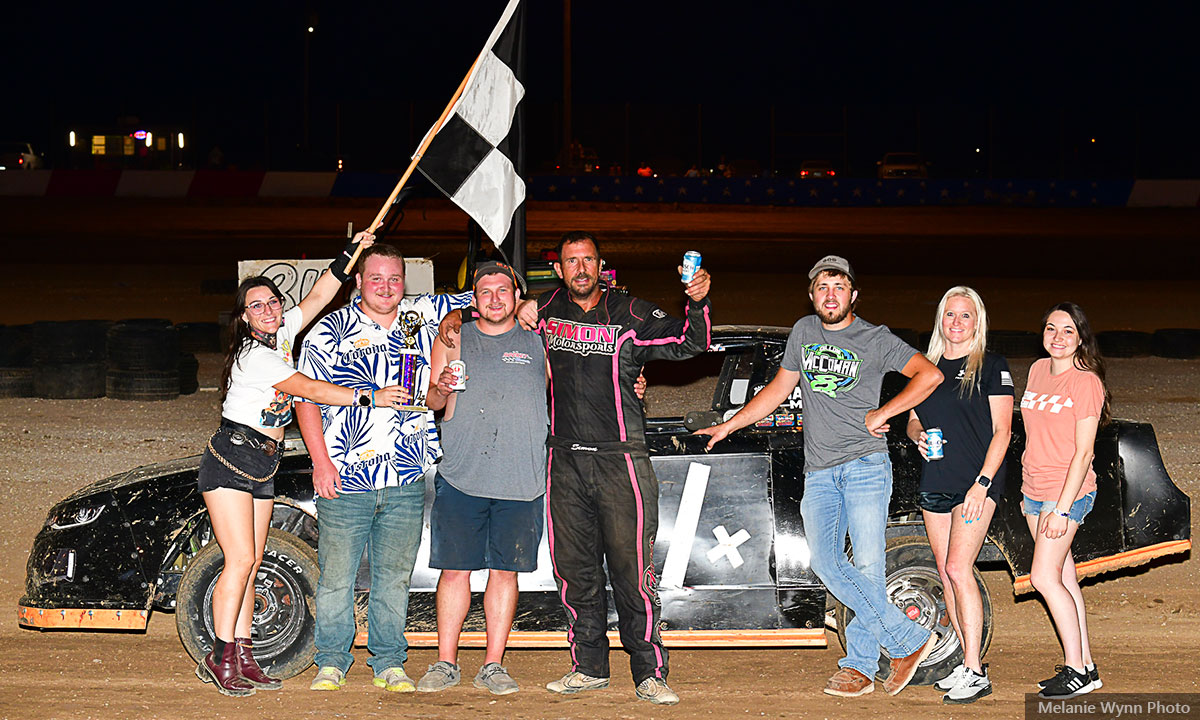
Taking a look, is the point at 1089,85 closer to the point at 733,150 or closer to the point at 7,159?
the point at 733,150

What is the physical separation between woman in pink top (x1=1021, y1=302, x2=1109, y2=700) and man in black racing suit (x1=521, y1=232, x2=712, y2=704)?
1406 millimetres

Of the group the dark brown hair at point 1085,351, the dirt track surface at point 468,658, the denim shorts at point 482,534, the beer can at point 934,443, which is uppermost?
the dark brown hair at point 1085,351

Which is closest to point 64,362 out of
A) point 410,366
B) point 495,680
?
point 410,366

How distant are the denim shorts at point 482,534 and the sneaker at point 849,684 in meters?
1.31

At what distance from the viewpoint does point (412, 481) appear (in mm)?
4922

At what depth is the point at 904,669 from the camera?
4.96 meters

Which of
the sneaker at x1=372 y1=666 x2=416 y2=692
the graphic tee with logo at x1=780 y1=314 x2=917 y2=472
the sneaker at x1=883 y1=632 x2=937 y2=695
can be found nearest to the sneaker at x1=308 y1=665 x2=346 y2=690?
the sneaker at x1=372 y1=666 x2=416 y2=692

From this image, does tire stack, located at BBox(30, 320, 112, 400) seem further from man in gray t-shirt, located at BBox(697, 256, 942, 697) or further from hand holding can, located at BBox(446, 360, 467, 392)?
man in gray t-shirt, located at BBox(697, 256, 942, 697)

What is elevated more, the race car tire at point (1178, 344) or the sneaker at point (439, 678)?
the race car tire at point (1178, 344)

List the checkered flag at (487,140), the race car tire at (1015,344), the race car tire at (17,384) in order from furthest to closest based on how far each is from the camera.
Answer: the race car tire at (1015,344) < the race car tire at (17,384) < the checkered flag at (487,140)

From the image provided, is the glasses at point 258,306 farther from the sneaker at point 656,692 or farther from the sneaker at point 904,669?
the sneaker at point 904,669

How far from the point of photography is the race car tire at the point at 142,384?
35.6ft

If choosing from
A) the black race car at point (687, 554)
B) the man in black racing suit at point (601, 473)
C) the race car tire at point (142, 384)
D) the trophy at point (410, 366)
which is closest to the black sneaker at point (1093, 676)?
the black race car at point (687, 554)

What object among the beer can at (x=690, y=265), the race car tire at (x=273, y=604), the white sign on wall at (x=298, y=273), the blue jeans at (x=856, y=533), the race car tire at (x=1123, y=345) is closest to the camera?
the beer can at (x=690, y=265)
